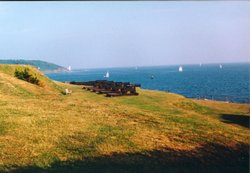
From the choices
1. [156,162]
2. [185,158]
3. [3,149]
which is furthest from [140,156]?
[3,149]

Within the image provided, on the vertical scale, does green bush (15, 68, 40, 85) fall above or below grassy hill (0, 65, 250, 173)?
above

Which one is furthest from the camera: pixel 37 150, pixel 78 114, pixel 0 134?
pixel 78 114

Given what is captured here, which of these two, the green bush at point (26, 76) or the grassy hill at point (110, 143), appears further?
the green bush at point (26, 76)

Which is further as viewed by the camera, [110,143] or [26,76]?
[26,76]

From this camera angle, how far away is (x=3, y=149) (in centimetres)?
1733

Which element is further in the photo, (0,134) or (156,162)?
(0,134)

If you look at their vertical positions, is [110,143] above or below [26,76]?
below

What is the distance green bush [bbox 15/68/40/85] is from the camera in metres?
53.6

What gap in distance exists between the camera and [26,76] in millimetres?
54594

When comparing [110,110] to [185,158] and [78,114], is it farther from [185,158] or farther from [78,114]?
[185,158]

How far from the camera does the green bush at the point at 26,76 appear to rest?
176 feet

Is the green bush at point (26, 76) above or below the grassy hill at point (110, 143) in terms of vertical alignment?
above

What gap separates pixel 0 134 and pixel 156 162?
974 cm

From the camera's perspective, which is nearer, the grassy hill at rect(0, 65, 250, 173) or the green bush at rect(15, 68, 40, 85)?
the grassy hill at rect(0, 65, 250, 173)
